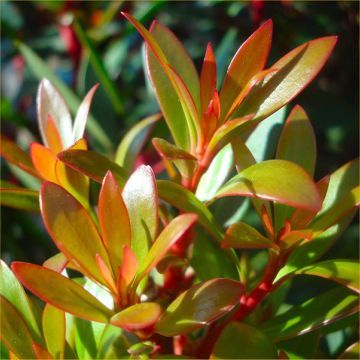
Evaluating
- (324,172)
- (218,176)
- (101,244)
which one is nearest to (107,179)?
(101,244)

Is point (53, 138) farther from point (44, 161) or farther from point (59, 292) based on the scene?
point (59, 292)

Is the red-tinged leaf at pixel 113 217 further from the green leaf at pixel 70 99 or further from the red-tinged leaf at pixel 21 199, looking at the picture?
the green leaf at pixel 70 99

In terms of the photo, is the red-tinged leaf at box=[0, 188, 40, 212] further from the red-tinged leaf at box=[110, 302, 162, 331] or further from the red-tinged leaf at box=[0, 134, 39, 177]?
the red-tinged leaf at box=[110, 302, 162, 331]

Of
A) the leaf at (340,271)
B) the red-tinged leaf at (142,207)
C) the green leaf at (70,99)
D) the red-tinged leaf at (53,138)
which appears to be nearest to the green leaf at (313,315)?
the leaf at (340,271)

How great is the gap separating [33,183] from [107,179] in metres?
0.40

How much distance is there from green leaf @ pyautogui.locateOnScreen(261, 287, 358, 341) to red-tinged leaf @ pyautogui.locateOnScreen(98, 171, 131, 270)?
0.17 metres

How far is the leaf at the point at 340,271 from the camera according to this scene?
1.70 ft

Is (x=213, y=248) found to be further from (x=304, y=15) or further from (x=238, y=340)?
(x=304, y=15)

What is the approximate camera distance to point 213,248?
64cm

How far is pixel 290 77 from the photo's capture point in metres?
0.54

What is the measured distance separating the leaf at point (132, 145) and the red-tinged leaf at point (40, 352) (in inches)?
8.8

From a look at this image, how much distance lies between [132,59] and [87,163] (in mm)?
801

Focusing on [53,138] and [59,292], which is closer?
[59,292]

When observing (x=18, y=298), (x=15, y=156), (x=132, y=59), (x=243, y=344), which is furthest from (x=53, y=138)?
(x=132, y=59)
